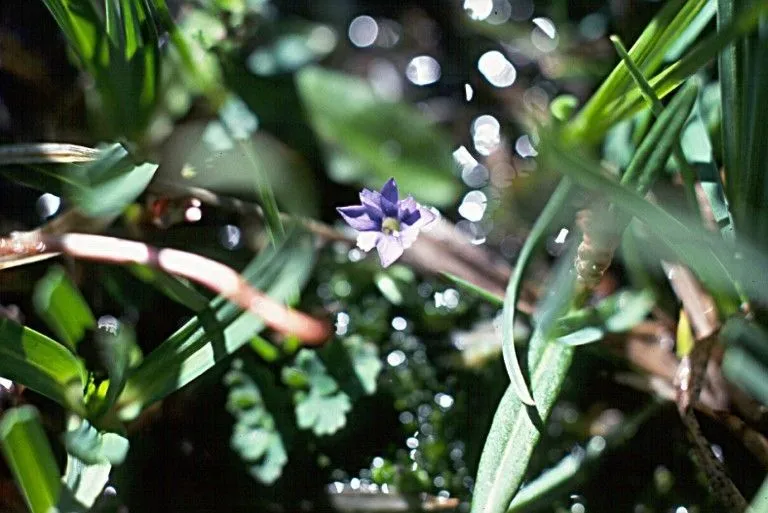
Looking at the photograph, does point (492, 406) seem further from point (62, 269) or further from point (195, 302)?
point (62, 269)

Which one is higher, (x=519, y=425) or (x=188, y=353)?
(x=519, y=425)

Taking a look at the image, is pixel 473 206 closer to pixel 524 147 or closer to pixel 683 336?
pixel 524 147

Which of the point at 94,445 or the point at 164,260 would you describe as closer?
the point at 94,445

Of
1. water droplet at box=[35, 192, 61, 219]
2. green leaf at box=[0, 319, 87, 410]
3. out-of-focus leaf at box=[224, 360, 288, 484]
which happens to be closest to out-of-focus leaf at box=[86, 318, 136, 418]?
green leaf at box=[0, 319, 87, 410]

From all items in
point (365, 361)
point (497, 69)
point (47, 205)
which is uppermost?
point (497, 69)

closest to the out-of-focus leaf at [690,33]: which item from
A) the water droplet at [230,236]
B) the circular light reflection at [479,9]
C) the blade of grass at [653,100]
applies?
the blade of grass at [653,100]

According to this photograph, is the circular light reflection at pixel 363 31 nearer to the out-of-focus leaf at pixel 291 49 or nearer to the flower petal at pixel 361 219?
the out-of-focus leaf at pixel 291 49

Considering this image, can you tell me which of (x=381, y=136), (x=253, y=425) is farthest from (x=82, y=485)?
(x=381, y=136)

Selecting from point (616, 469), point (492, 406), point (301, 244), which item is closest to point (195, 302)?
point (301, 244)
